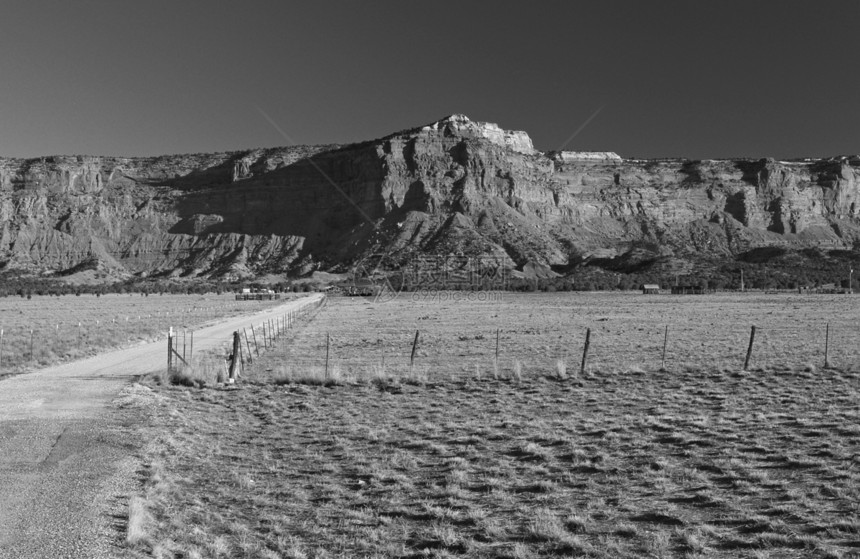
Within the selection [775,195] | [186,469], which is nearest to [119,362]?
[186,469]

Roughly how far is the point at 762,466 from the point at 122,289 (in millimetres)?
135248

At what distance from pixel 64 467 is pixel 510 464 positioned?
5920 millimetres

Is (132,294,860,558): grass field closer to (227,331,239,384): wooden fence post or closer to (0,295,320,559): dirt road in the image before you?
(0,295,320,559): dirt road

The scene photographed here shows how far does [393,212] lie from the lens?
17038 cm

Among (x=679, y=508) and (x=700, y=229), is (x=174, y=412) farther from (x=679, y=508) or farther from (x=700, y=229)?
(x=700, y=229)

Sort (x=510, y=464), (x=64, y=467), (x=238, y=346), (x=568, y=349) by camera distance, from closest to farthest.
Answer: (x=64, y=467) < (x=510, y=464) < (x=238, y=346) < (x=568, y=349)

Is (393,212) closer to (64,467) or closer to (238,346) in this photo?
(238,346)

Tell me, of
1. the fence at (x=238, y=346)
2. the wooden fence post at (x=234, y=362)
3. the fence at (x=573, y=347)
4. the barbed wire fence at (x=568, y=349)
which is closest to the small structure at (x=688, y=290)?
the fence at (x=573, y=347)

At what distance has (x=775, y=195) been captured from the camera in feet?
639

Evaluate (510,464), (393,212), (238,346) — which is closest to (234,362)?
(238,346)

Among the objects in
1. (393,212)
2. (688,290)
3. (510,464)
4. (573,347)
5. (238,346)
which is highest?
(393,212)

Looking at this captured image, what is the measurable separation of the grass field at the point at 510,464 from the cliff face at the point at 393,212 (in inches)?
5385

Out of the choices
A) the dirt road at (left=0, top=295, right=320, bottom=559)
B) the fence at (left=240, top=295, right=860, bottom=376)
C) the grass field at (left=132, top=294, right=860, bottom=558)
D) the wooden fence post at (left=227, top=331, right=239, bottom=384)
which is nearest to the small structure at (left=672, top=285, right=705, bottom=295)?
the fence at (left=240, top=295, right=860, bottom=376)

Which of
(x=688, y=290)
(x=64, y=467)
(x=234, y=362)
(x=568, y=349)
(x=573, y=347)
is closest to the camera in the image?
(x=64, y=467)
